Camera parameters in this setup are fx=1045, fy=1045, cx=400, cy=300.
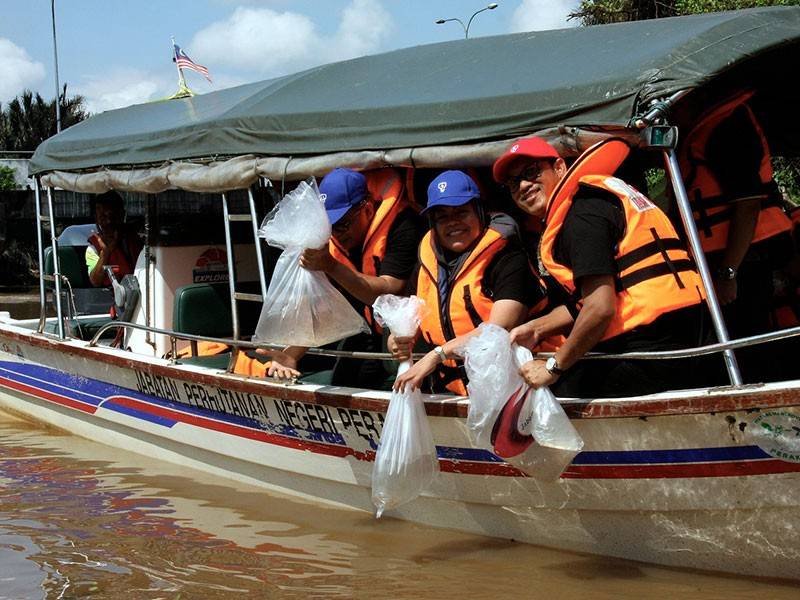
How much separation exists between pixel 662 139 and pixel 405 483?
6.09 feet

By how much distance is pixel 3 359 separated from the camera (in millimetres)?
8773

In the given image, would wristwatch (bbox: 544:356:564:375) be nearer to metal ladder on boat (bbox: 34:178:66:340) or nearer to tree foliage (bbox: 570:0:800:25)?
metal ladder on boat (bbox: 34:178:66:340)

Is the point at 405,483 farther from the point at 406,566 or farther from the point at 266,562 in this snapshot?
the point at 266,562

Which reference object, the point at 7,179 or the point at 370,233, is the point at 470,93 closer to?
the point at 370,233

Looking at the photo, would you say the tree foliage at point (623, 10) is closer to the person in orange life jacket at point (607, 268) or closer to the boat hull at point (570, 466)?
the boat hull at point (570, 466)

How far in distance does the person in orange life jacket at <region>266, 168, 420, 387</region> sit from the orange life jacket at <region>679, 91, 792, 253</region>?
138cm

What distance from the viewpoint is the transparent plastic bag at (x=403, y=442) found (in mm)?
4660

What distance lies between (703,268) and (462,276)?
1.10 meters

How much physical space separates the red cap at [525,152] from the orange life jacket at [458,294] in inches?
13.6

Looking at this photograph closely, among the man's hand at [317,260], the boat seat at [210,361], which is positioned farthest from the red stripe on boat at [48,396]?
the man's hand at [317,260]

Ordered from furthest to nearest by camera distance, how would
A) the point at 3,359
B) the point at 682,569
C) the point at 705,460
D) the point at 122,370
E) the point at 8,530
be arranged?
the point at 3,359 → the point at 122,370 → the point at 8,530 → the point at 682,569 → the point at 705,460

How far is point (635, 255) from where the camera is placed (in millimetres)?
4207

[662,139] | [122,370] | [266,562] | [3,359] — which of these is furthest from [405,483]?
[3,359]

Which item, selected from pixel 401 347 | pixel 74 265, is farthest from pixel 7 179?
pixel 401 347
